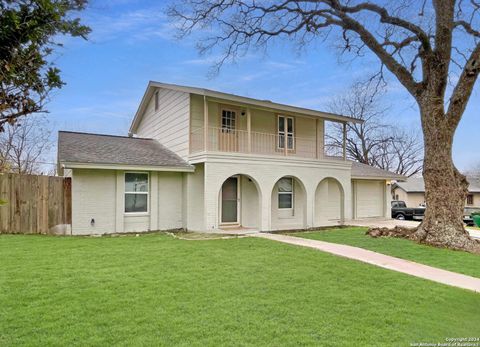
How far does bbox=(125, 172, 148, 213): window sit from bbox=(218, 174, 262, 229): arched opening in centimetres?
314

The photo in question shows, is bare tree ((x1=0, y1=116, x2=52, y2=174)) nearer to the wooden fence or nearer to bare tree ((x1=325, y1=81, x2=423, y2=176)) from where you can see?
the wooden fence

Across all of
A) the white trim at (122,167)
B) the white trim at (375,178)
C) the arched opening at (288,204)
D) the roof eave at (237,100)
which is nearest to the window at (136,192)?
the white trim at (122,167)

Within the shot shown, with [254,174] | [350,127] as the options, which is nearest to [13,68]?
[254,174]

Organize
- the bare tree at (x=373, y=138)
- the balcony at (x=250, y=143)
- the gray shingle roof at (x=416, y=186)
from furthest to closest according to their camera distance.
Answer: the gray shingle roof at (x=416, y=186), the bare tree at (x=373, y=138), the balcony at (x=250, y=143)

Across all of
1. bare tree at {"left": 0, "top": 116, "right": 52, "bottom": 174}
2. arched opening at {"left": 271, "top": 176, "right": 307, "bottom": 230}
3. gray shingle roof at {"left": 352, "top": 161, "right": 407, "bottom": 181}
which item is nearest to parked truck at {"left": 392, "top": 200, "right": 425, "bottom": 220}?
gray shingle roof at {"left": 352, "top": 161, "right": 407, "bottom": 181}

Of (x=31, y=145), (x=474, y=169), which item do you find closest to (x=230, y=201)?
(x=31, y=145)

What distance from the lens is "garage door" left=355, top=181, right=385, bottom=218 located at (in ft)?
70.1

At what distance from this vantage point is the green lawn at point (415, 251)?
28.2 ft

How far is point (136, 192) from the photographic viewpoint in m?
13.3

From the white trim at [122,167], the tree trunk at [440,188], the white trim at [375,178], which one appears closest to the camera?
the white trim at [122,167]

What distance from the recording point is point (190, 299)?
16.6 ft

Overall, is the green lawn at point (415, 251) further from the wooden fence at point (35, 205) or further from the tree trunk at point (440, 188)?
the wooden fence at point (35, 205)

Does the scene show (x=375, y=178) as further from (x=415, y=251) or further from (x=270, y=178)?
(x=415, y=251)

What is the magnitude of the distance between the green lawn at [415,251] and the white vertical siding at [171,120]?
659cm
